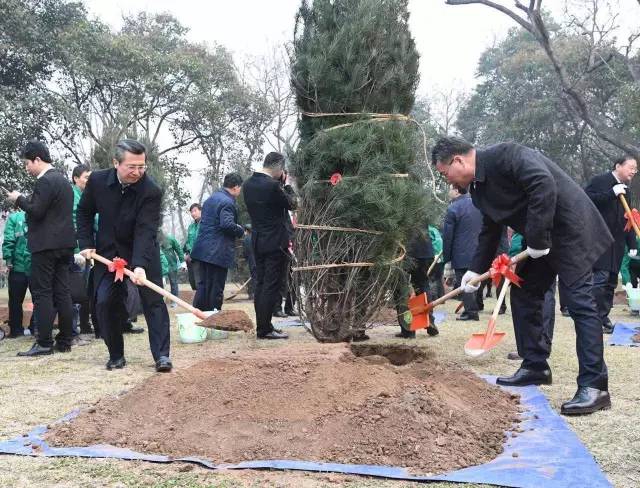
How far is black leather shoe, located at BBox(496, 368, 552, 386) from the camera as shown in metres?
4.86

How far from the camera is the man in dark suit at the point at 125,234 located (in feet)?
17.6

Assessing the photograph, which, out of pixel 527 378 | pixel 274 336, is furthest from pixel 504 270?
pixel 274 336

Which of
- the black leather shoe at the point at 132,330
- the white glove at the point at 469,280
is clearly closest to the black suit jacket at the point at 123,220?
the white glove at the point at 469,280

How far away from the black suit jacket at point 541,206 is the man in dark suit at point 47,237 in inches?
159

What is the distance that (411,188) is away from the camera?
638 cm

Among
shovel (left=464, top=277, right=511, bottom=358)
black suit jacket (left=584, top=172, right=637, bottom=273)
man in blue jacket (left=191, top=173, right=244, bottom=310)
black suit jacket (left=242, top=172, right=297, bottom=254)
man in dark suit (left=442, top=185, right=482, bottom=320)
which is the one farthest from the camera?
man in dark suit (left=442, top=185, right=482, bottom=320)

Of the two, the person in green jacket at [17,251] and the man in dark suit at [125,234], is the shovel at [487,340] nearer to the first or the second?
the man in dark suit at [125,234]

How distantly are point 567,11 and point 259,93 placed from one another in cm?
1289

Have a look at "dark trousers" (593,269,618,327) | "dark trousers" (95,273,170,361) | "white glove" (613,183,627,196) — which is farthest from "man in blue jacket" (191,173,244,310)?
"white glove" (613,183,627,196)

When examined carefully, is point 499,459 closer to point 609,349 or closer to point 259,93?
point 609,349

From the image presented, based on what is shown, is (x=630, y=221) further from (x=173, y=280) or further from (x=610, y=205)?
(x=173, y=280)

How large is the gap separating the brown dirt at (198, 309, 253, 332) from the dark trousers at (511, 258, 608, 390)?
276 cm

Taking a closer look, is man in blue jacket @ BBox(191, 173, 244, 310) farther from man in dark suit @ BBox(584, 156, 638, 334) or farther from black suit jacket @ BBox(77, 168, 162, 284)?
man in dark suit @ BBox(584, 156, 638, 334)

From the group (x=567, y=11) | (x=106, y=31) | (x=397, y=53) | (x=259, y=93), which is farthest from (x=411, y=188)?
(x=259, y=93)
